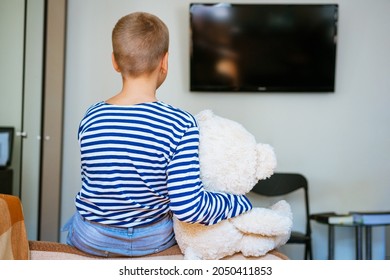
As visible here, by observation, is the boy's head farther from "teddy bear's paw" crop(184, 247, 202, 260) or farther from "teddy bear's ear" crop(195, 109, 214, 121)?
"teddy bear's paw" crop(184, 247, 202, 260)

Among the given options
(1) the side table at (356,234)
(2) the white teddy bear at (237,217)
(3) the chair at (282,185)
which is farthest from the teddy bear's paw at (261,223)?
(3) the chair at (282,185)

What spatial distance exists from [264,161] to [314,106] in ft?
7.03

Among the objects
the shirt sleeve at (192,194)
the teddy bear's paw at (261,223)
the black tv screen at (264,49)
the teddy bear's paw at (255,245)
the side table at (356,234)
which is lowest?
the side table at (356,234)

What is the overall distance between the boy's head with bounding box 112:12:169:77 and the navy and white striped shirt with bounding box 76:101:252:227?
9 cm

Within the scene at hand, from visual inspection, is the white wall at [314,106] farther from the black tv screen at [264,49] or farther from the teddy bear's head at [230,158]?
the teddy bear's head at [230,158]

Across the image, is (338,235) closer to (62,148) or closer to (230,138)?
(62,148)

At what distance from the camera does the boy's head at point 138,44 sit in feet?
3.76

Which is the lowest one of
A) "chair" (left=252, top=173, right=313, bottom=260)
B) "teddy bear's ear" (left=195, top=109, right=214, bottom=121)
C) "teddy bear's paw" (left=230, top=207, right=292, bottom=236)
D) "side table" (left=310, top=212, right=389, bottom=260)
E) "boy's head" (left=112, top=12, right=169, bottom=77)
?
"side table" (left=310, top=212, right=389, bottom=260)

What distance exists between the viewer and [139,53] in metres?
1.15

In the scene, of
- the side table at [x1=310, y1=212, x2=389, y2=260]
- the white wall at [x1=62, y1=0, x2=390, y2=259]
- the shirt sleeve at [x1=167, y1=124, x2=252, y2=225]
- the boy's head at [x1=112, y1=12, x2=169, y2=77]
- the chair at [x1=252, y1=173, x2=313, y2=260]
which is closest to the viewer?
the shirt sleeve at [x1=167, y1=124, x2=252, y2=225]

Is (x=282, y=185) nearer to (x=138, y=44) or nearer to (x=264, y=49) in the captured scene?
(x=264, y=49)

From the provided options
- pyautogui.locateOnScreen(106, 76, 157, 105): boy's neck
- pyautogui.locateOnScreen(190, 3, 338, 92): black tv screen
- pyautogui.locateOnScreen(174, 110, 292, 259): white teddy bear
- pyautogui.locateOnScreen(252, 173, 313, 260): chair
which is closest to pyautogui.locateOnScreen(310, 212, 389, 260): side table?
pyautogui.locateOnScreen(252, 173, 313, 260): chair

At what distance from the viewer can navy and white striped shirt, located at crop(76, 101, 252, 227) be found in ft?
3.51
